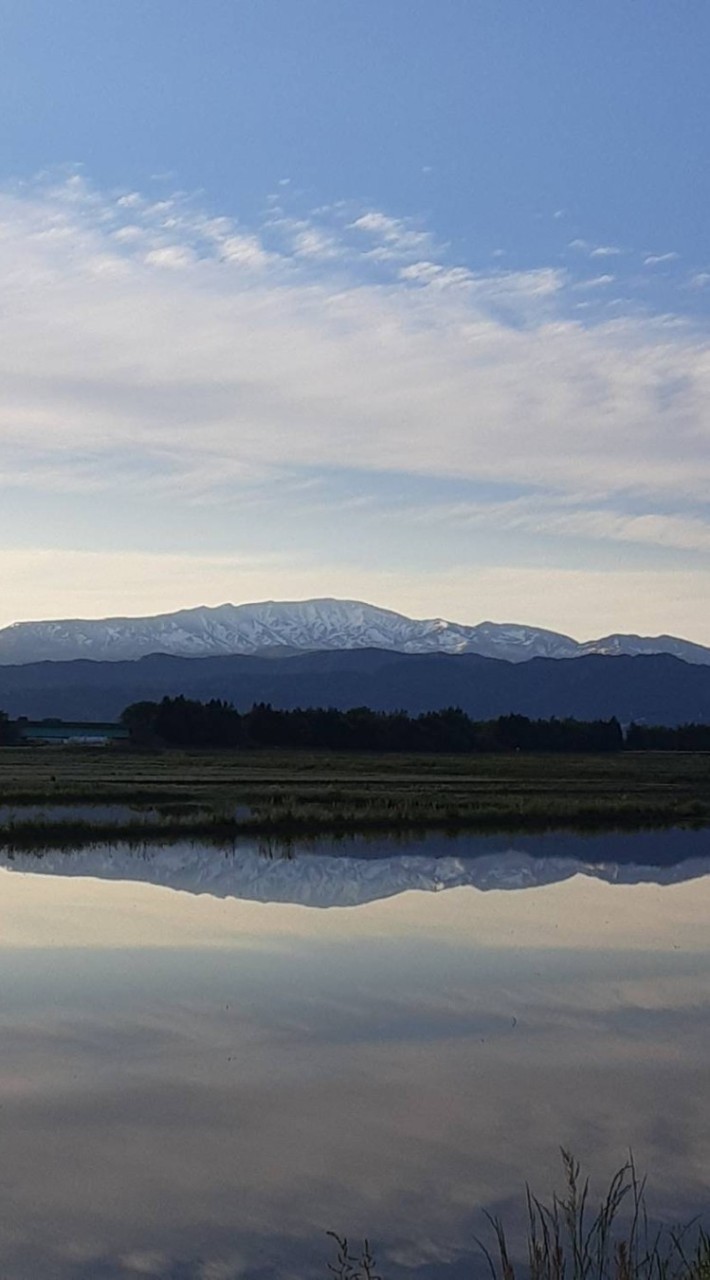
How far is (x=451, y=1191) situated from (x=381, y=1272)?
1.42m

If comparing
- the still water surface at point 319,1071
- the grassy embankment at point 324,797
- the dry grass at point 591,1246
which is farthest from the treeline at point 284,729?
the dry grass at point 591,1246

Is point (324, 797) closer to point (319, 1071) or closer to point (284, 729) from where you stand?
point (319, 1071)

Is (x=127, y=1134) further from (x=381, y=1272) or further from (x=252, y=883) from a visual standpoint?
(x=252, y=883)

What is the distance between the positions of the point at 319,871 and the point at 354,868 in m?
1.01

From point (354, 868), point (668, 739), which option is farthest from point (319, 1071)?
point (668, 739)

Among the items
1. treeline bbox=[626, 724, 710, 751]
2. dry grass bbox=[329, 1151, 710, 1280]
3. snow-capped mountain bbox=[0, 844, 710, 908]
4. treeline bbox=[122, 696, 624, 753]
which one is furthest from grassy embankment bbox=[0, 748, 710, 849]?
treeline bbox=[626, 724, 710, 751]

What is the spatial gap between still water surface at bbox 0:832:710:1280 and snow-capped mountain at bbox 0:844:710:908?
1.26 meters

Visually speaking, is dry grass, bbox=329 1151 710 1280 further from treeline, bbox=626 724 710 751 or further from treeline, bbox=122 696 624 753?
treeline, bbox=626 724 710 751

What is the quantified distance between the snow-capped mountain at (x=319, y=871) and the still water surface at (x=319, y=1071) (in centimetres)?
126

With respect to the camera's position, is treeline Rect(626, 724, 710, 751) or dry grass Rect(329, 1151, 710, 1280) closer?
dry grass Rect(329, 1151, 710, 1280)

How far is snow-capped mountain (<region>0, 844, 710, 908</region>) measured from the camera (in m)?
25.3

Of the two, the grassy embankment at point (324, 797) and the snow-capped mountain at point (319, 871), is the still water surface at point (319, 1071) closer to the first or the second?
the snow-capped mountain at point (319, 871)

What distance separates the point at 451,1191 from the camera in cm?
970

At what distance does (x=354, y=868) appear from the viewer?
1141 inches
